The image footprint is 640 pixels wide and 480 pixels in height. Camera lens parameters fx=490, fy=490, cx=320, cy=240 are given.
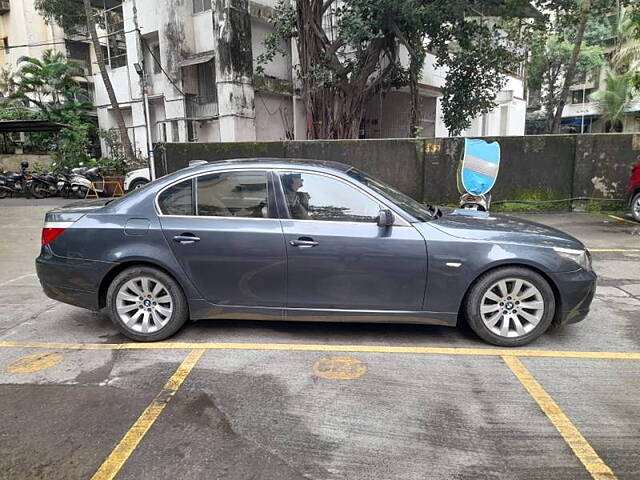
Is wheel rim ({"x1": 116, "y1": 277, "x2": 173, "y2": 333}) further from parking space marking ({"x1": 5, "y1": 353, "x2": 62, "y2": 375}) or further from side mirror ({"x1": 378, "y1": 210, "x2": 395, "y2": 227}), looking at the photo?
side mirror ({"x1": 378, "y1": 210, "x2": 395, "y2": 227})

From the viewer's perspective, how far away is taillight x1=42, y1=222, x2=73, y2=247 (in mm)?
4238

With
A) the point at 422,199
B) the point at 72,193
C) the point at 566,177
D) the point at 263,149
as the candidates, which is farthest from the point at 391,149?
the point at 72,193

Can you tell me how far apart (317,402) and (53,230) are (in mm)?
2782

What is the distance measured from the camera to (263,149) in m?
11.7

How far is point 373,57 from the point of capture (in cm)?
1521

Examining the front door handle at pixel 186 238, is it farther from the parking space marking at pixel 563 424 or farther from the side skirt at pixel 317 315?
the parking space marking at pixel 563 424

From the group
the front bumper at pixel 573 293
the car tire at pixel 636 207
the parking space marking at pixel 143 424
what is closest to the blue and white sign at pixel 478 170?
the car tire at pixel 636 207

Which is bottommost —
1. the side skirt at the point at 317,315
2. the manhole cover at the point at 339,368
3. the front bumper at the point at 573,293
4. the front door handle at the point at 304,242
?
the manhole cover at the point at 339,368

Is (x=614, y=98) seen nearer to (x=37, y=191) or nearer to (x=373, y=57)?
(x=373, y=57)

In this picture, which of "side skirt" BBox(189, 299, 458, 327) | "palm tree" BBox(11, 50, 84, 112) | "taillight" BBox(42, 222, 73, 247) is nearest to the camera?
"side skirt" BBox(189, 299, 458, 327)

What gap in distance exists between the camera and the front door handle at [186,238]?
13.2 ft

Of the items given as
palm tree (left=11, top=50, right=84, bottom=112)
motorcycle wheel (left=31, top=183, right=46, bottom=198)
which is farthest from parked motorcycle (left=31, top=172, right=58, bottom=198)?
palm tree (left=11, top=50, right=84, bottom=112)

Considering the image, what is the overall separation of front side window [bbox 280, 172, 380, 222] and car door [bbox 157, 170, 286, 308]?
18cm

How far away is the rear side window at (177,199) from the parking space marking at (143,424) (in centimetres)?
122
